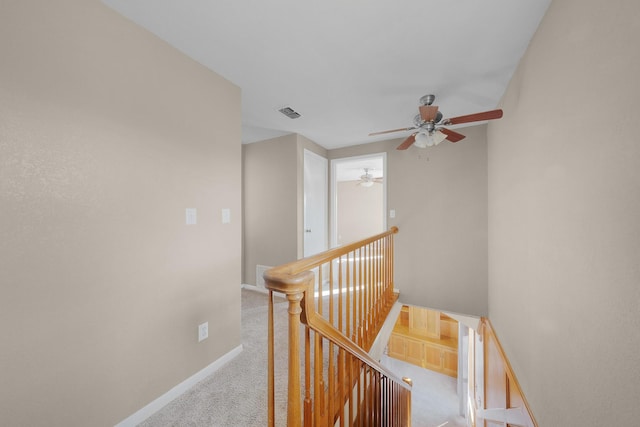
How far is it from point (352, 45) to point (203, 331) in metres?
2.36

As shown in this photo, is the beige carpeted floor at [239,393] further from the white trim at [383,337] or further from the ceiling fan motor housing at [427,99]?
the ceiling fan motor housing at [427,99]

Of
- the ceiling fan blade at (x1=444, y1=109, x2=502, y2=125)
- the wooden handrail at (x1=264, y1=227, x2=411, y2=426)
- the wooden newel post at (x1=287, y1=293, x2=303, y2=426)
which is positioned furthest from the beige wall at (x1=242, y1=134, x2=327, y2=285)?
the wooden newel post at (x1=287, y1=293, x2=303, y2=426)

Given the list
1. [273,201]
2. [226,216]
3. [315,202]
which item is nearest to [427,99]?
[315,202]

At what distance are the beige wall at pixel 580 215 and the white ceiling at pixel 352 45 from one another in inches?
12.5

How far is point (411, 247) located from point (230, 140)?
2828mm

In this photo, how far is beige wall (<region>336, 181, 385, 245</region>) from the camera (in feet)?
24.1

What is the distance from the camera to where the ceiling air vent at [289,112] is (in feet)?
8.16

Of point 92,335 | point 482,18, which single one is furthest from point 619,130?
point 92,335

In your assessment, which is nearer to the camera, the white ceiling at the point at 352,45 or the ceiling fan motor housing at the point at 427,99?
the white ceiling at the point at 352,45

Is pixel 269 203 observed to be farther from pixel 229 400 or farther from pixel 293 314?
pixel 293 314

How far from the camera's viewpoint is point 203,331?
1727 mm

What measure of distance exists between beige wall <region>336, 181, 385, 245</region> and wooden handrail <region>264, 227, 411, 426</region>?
4.47 m

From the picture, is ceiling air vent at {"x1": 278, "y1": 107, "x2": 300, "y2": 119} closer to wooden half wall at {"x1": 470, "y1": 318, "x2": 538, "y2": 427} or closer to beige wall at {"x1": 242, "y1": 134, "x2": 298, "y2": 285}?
beige wall at {"x1": 242, "y1": 134, "x2": 298, "y2": 285}

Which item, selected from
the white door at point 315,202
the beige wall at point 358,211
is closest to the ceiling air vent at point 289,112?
the white door at point 315,202
